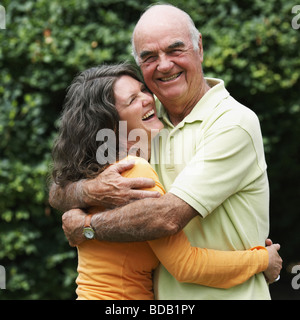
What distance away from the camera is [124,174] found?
2664 mm

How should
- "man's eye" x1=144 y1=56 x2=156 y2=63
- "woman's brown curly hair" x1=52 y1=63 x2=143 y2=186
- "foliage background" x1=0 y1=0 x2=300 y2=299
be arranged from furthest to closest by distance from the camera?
"foliage background" x1=0 y1=0 x2=300 y2=299 → "man's eye" x1=144 y1=56 x2=156 y2=63 → "woman's brown curly hair" x1=52 y1=63 x2=143 y2=186

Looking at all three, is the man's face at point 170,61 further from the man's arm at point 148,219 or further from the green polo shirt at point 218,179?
the man's arm at point 148,219

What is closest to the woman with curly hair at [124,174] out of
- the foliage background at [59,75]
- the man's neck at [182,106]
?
the man's neck at [182,106]

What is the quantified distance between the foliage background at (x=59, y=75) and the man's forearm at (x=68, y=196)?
1.74 m

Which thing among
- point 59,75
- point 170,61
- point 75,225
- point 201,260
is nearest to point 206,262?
point 201,260

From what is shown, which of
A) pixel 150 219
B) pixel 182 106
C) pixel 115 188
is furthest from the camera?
pixel 182 106

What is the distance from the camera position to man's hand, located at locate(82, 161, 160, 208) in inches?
102

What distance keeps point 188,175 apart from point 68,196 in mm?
676

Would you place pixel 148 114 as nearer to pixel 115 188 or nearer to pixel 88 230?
pixel 115 188

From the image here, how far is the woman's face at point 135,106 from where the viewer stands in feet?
9.24

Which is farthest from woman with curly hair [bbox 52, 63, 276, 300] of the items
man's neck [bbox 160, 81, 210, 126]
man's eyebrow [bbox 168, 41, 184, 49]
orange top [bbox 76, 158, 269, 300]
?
man's eyebrow [bbox 168, 41, 184, 49]

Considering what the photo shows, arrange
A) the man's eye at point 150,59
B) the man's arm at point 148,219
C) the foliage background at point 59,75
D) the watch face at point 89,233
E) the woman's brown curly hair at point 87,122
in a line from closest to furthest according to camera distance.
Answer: the man's arm at point 148,219 < the watch face at point 89,233 < the woman's brown curly hair at point 87,122 < the man's eye at point 150,59 < the foliage background at point 59,75

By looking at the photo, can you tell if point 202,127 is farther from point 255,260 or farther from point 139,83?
point 255,260

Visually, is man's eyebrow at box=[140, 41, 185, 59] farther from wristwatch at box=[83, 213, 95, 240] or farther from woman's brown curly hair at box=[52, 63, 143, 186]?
wristwatch at box=[83, 213, 95, 240]
